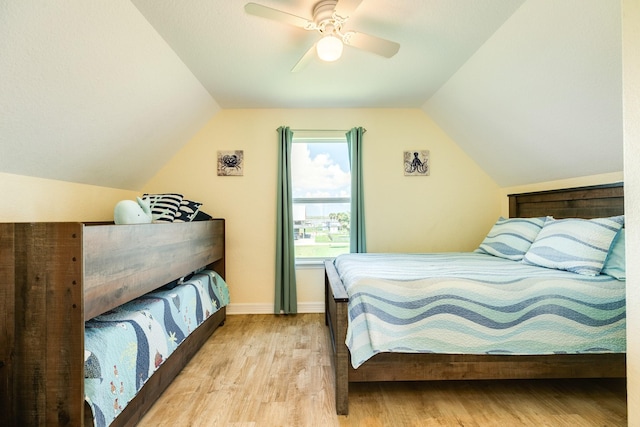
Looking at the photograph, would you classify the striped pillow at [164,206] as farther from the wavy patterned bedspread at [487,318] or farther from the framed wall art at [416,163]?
the framed wall art at [416,163]

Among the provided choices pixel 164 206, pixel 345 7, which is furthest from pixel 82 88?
pixel 345 7

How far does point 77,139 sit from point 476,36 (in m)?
2.68

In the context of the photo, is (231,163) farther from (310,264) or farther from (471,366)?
(471,366)

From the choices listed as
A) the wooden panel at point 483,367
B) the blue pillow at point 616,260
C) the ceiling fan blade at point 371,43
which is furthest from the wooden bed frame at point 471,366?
the ceiling fan blade at point 371,43

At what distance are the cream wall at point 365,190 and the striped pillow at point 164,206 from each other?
2.37ft

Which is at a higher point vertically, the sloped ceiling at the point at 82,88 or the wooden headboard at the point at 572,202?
the sloped ceiling at the point at 82,88

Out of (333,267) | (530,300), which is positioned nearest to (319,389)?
(333,267)

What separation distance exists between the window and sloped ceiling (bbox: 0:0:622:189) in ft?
2.33

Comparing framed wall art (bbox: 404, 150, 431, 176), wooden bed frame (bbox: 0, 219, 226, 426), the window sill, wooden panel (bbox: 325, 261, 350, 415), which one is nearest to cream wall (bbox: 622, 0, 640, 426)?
wooden panel (bbox: 325, 261, 350, 415)

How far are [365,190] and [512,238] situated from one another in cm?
144

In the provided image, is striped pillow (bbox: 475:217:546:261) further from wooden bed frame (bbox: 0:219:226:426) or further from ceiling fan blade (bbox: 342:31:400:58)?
wooden bed frame (bbox: 0:219:226:426)

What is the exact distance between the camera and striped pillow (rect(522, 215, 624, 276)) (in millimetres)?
1800

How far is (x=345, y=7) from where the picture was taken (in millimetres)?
1473

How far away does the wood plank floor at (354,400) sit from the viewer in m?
1.56
